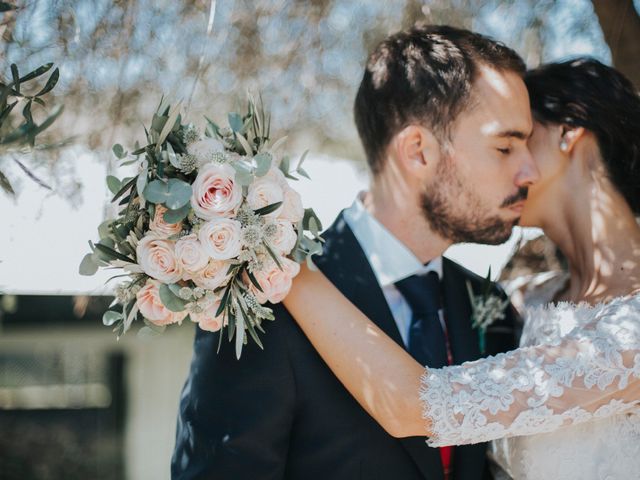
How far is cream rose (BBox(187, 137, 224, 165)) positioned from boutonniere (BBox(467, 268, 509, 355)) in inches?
46.3

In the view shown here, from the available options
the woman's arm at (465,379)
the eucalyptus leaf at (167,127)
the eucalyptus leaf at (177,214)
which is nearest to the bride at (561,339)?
the woman's arm at (465,379)

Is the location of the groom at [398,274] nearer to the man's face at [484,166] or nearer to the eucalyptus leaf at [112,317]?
the man's face at [484,166]

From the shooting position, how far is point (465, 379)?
2.08 metres

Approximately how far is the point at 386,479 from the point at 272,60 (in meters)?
1.77

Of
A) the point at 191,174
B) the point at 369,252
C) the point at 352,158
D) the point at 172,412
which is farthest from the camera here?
the point at 172,412

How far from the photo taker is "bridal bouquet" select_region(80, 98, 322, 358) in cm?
177

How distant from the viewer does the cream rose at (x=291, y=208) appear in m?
1.86

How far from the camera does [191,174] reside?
1.86 meters

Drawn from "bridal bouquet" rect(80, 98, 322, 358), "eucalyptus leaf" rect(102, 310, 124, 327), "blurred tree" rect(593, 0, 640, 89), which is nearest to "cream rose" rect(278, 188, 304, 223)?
"bridal bouquet" rect(80, 98, 322, 358)

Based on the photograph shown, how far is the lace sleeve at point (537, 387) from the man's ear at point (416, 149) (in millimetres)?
795

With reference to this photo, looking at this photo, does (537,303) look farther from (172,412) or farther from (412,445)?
(172,412)

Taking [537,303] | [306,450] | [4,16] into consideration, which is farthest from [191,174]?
[537,303]

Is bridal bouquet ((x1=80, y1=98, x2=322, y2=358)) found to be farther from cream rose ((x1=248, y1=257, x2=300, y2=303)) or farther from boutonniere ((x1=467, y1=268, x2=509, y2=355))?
boutonniere ((x1=467, y1=268, x2=509, y2=355))

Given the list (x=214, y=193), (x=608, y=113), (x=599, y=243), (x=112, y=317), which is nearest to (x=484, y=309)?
(x=599, y=243)
